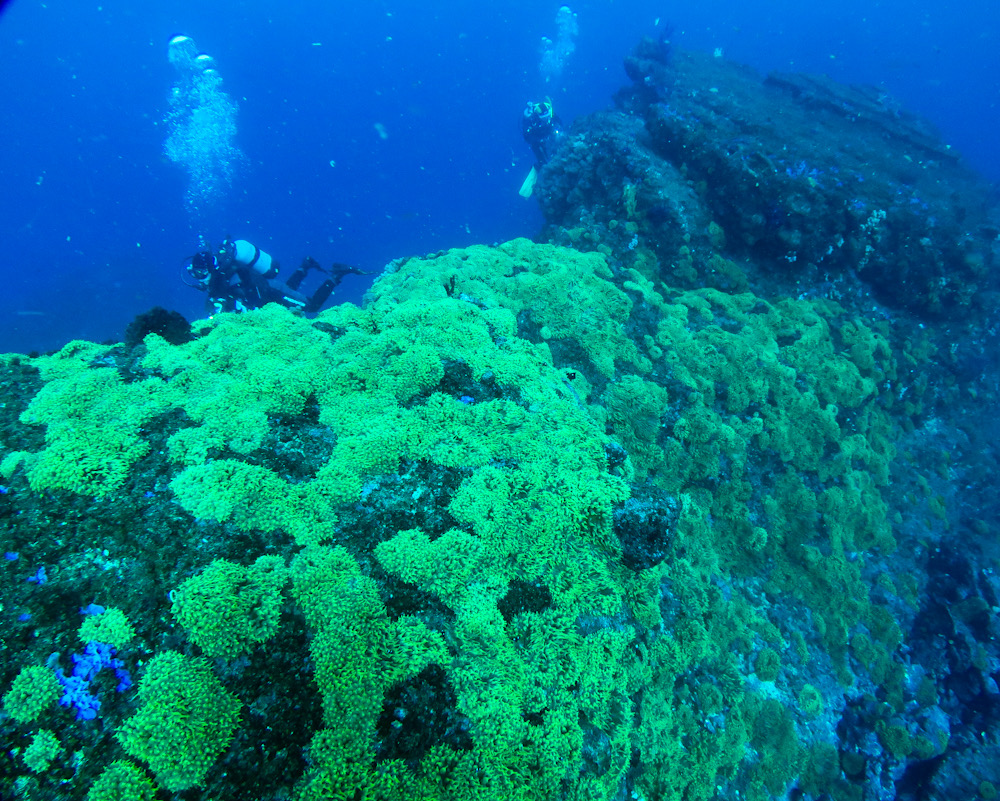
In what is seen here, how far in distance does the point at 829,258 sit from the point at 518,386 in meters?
8.18

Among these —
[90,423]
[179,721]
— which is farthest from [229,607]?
[90,423]

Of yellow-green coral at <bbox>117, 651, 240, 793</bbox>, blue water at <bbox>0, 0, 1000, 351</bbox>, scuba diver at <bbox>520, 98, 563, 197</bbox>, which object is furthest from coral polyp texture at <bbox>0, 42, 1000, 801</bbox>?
blue water at <bbox>0, 0, 1000, 351</bbox>

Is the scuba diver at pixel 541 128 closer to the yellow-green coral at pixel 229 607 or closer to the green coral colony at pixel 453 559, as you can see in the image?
the green coral colony at pixel 453 559

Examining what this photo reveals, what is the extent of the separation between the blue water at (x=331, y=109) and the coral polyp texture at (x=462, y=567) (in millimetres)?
23720

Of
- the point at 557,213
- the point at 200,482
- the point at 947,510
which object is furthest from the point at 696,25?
the point at 200,482

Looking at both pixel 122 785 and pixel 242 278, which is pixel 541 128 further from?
pixel 122 785

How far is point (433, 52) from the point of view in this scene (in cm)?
11544

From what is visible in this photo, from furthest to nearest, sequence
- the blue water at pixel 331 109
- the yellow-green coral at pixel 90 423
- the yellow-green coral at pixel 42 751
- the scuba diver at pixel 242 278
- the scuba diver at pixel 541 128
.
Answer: the blue water at pixel 331 109 → the scuba diver at pixel 541 128 → the scuba diver at pixel 242 278 → the yellow-green coral at pixel 90 423 → the yellow-green coral at pixel 42 751

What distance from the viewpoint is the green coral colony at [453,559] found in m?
2.27

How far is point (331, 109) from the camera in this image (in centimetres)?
10275

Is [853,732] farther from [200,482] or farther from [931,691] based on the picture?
[200,482]

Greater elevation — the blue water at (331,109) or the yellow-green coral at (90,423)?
the blue water at (331,109)

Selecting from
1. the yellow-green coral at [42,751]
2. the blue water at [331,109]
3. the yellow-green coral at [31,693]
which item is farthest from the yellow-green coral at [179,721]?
the blue water at [331,109]

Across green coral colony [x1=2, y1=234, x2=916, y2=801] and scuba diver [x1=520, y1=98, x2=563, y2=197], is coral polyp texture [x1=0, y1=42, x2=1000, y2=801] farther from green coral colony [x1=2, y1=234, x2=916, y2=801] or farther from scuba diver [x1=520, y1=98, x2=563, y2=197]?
scuba diver [x1=520, y1=98, x2=563, y2=197]
